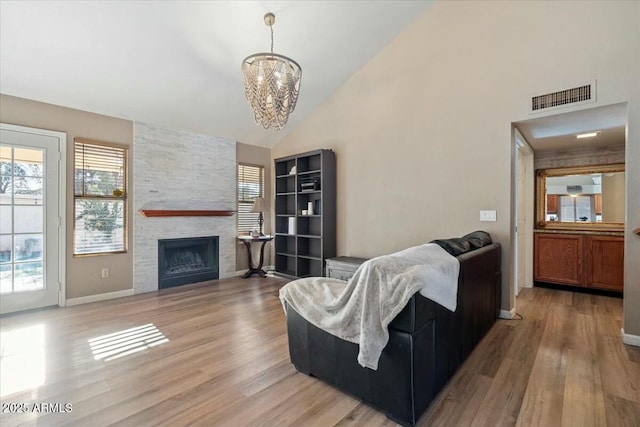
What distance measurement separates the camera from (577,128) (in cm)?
358

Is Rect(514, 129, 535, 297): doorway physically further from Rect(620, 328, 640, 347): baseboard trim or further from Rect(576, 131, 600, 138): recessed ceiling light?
Rect(620, 328, 640, 347): baseboard trim

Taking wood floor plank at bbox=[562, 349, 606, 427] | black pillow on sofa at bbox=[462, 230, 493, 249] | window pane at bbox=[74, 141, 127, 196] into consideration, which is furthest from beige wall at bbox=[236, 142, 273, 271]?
wood floor plank at bbox=[562, 349, 606, 427]

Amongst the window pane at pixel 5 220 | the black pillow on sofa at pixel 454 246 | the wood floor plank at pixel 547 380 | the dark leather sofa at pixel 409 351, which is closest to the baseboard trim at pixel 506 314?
the wood floor plank at pixel 547 380

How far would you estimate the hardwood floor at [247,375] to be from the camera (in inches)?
71.4

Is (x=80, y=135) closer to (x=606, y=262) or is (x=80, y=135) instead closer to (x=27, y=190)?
(x=27, y=190)

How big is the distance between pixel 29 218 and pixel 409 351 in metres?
4.64

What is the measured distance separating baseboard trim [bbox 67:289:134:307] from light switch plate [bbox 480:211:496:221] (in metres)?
4.95

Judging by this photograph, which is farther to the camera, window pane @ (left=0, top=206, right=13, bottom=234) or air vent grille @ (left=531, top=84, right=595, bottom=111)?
window pane @ (left=0, top=206, right=13, bottom=234)

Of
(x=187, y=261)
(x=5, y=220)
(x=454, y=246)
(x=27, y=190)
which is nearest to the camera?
(x=454, y=246)

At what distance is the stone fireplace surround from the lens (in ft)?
15.0

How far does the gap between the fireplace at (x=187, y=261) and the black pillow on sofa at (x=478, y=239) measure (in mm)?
4146

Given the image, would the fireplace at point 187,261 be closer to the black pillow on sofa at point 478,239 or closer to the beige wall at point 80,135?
the beige wall at point 80,135

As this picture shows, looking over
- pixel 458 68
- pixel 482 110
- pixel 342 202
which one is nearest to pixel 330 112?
pixel 342 202

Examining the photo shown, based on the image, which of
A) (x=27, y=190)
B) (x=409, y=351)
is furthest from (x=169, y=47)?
(x=409, y=351)
